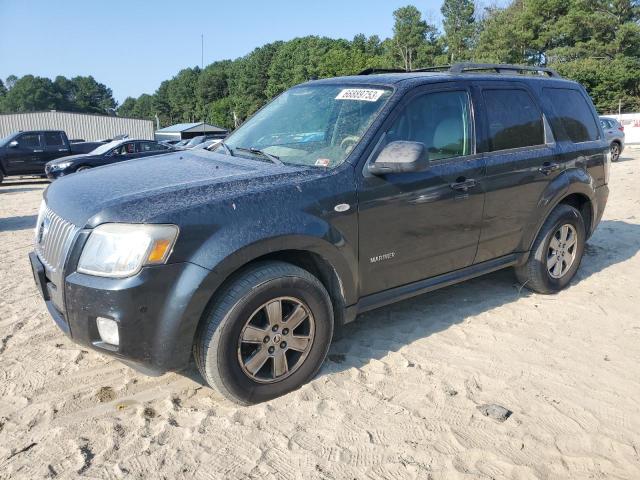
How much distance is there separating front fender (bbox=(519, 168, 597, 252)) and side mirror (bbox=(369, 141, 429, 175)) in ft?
5.72

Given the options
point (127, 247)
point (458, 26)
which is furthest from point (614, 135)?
point (458, 26)

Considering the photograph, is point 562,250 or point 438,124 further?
point 562,250

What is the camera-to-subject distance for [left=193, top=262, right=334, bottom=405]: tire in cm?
278

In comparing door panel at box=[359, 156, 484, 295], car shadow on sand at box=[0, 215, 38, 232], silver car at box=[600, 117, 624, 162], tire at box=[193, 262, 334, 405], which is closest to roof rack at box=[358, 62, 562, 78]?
door panel at box=[359, 156, 484, 295]

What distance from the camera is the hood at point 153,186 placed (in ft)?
8.63

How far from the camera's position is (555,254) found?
4801mm

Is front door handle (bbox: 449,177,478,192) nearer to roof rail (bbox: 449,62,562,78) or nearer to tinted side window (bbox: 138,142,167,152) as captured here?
roof rail (bbox: 449,62,562,78)

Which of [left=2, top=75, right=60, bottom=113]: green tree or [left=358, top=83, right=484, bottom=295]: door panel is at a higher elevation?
[left=2, top=75, right=60, bottom=113]: green tree

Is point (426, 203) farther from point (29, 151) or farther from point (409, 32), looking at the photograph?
point (409, 32)

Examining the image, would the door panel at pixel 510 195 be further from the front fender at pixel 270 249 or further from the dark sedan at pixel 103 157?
the dark sedan at pixel 103 157

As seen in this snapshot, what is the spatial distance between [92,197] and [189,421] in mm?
1347

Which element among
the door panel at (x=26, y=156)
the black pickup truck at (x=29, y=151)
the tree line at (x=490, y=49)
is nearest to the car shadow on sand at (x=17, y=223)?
the black pickup truck at (x=29, y=151)

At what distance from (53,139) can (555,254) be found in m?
17.3

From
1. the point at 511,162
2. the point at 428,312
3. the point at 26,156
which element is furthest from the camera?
the point at 26,156
